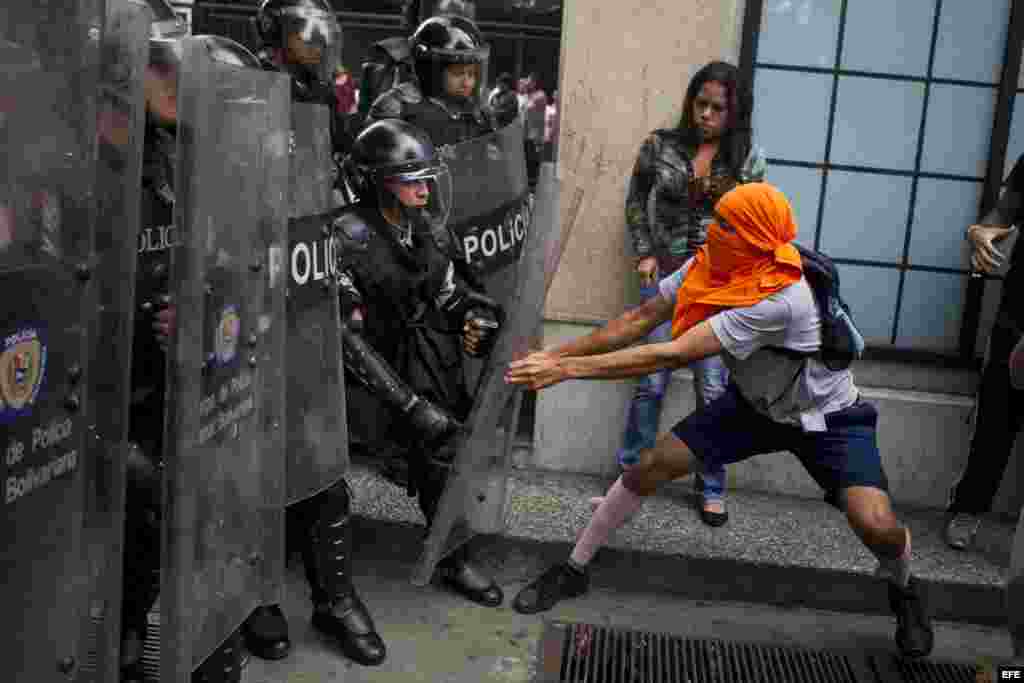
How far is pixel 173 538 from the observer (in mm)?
2195

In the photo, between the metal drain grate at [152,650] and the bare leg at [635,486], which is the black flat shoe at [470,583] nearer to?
the bare leg at [635,486]

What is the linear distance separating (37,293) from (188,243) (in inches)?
16.2

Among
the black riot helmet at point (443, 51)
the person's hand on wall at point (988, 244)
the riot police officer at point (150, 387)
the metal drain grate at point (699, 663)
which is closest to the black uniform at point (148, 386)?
the riot police officer at point (150, 387)

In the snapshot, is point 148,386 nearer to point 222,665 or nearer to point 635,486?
point 222,665

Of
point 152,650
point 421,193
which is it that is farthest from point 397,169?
point 152,650

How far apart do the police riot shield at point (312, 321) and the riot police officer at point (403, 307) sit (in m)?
0.43

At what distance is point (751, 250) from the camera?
3.38 meters

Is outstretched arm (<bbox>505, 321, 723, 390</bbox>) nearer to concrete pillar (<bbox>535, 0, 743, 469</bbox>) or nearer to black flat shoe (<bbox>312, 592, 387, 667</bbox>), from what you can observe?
black flat shoe (<bbox>312, 592, 387, 667</bbox>)

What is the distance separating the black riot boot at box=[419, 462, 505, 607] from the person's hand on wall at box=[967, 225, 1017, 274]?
224 cm

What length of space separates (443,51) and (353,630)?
2.22 meters

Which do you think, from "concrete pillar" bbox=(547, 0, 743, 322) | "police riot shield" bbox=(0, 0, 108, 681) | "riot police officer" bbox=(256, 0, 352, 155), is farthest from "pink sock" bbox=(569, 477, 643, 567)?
"police riot shield" bbox=(0, 0, 108, 681)

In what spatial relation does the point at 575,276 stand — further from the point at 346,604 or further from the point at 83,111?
the point at 83,111

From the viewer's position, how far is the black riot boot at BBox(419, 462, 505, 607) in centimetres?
385

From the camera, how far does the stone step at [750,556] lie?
4238mm
